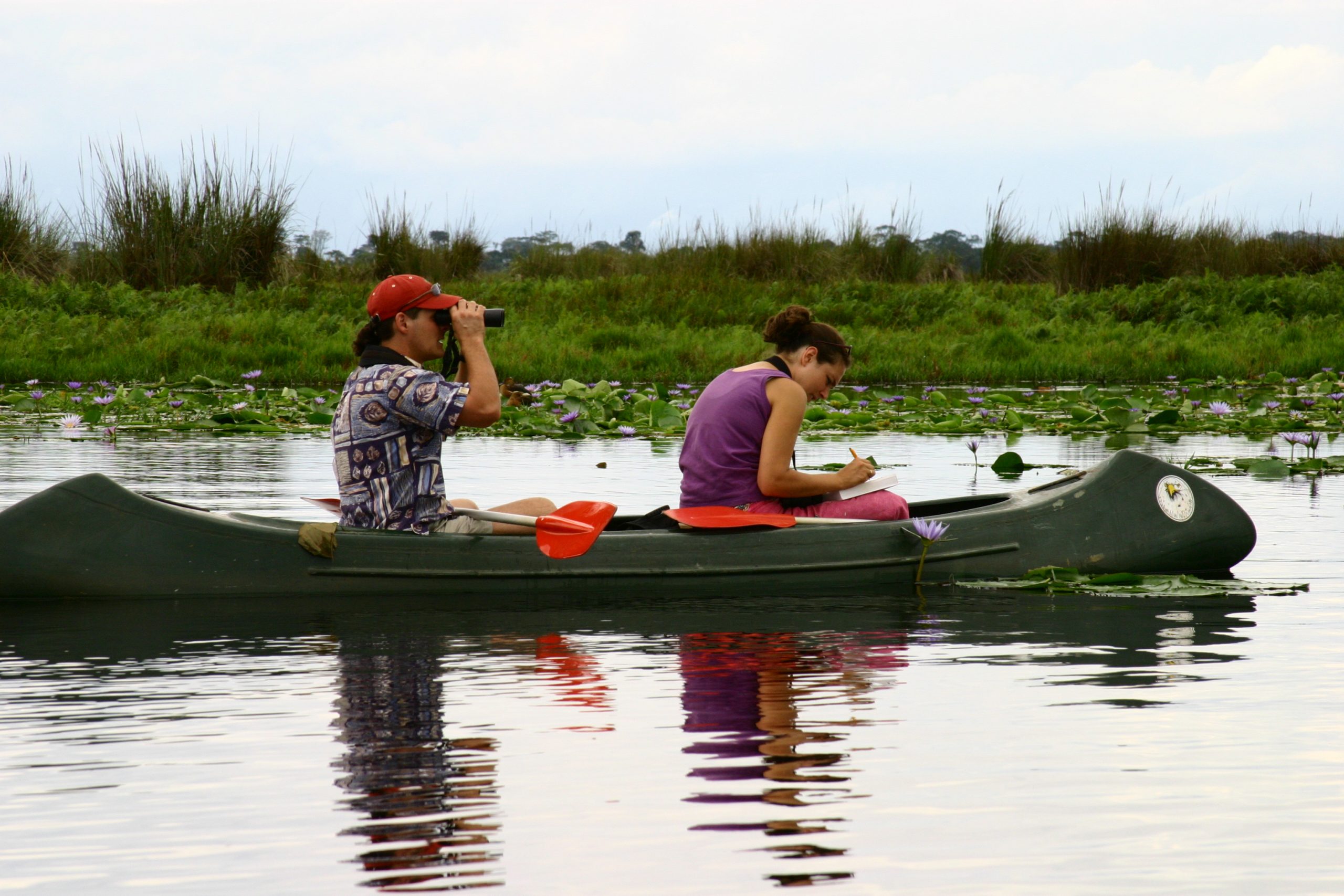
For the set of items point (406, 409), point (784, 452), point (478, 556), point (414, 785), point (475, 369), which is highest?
point (475, 369)

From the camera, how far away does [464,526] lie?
16.3 feet

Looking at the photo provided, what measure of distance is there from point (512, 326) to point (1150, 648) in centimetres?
1170

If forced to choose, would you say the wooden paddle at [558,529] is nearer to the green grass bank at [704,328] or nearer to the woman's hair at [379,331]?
the woman's hair at [379,331]

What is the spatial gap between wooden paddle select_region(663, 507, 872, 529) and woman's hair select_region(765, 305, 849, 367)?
1.72 ft

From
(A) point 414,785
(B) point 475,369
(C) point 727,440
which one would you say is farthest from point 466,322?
(A) point 414,785

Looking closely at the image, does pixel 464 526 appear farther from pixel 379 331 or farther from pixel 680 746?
pixel 680 746

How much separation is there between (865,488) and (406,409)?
1625mm

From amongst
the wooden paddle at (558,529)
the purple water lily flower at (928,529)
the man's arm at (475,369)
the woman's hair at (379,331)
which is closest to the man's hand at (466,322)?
the man's arm at (475,369)

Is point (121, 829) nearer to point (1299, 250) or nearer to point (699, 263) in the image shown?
point (699, 263)

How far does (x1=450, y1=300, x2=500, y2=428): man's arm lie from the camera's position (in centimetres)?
461

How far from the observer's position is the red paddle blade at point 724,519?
5.03 meters

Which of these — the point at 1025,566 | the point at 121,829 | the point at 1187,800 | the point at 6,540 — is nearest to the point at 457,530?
the point at 6,540

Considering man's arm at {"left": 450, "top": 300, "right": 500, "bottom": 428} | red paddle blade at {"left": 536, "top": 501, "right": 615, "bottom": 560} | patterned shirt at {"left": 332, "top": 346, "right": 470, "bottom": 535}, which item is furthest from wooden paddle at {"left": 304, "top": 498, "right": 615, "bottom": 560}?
man's arm at {"left": 450, "top": 300, "right": 500, "bottom": 428}

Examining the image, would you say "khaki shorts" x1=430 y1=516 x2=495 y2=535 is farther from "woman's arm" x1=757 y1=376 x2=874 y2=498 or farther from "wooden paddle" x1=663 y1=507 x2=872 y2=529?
"woman's arm" x1=757 y1=376 x2=874 y2=498
